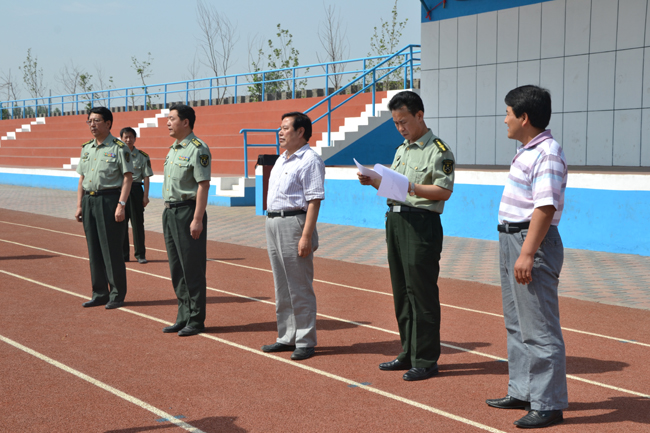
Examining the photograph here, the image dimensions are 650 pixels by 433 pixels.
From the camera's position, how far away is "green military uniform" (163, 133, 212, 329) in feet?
20.1

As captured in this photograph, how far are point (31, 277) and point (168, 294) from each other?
A: 2.20 metres

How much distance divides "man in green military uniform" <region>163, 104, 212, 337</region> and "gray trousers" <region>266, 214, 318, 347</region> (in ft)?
3.21

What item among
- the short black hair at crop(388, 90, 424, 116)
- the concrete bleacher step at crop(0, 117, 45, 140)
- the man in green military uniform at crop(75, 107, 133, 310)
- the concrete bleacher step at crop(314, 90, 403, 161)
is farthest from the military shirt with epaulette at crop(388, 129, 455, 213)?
the concrete bleacher step at crop(0, 117, 45, 140)

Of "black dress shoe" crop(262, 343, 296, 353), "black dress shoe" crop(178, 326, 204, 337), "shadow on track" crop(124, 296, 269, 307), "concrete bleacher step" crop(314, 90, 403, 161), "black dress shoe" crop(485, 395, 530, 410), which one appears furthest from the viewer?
"concrete bleacher step" crop(314, 90, 403, 161)

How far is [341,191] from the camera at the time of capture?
49.0 feet

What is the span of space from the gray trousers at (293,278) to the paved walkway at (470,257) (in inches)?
145

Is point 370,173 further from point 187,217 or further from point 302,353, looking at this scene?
point 187,217

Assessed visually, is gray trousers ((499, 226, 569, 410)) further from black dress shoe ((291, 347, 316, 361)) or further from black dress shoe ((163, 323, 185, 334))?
black dress shoe ((163, 323, 185, 334))

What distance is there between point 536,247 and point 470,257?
22.6 ft

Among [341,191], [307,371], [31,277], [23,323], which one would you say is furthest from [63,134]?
[307,371]

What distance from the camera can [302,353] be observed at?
17.6 ft

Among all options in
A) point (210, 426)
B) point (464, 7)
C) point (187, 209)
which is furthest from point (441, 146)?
point (464, 7)

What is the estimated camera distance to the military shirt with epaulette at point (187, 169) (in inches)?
240

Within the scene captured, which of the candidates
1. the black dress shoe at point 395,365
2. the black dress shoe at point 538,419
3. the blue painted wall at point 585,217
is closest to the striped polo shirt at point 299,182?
the black dress shoe at point 395,365
